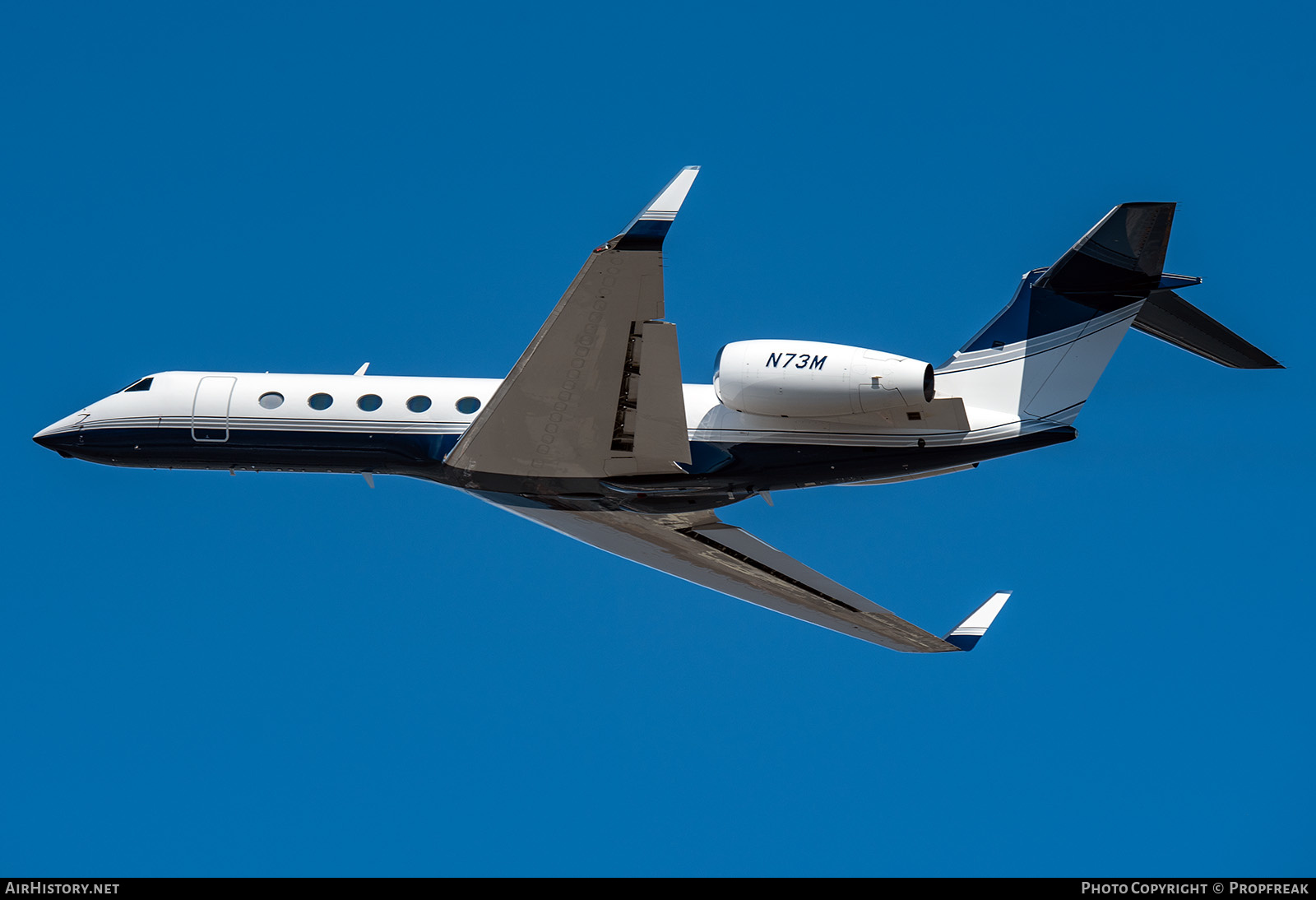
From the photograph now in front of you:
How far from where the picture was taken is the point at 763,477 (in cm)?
2212

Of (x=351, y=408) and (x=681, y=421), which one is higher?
(x=351, y=408)

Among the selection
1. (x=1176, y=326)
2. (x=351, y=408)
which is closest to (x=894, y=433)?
(x=1176, y=326)

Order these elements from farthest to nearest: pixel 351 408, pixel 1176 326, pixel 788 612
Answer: pixel 788 612, pixel 351 408, pixel 1176 326

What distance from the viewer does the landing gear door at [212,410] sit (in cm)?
2406

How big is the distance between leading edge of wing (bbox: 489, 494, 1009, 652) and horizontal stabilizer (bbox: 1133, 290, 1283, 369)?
21.4ft

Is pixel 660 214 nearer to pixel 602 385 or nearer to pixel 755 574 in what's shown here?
pixel 602 385

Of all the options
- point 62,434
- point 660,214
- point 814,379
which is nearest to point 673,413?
point 814,379

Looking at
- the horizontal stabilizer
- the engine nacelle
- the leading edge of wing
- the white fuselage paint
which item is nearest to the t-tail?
the horizontal stabilizer

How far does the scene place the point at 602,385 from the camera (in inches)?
787

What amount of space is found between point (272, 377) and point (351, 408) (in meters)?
1.65

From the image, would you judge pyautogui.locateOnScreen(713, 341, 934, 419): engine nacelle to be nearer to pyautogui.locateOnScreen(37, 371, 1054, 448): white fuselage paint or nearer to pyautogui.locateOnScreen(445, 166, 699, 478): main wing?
pyautogui.locateOnScreen(37, 371, 1054, 448): white fuselage paint

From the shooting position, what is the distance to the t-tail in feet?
69.0

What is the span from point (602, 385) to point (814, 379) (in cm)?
301

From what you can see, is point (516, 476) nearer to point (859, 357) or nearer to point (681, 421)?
point (681, 421)
